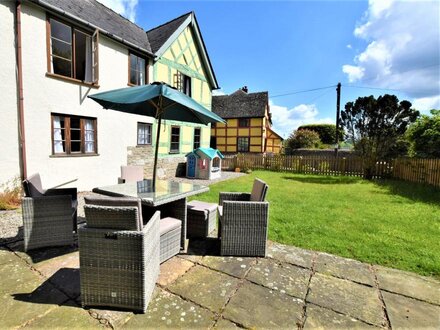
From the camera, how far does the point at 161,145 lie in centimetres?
1065

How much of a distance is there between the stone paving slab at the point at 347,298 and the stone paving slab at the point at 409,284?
0.26 meters

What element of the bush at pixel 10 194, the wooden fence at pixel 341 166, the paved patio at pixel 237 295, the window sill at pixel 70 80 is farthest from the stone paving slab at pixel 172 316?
the wooden fence at pixel 341 166

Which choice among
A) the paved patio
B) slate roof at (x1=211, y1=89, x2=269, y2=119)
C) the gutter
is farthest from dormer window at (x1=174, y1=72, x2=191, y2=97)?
slate roof at (x1=211, y1=89, x2=269, y2=119)

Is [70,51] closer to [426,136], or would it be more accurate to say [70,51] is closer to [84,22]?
[84,22]

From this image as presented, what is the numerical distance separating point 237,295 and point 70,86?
741 centimetres

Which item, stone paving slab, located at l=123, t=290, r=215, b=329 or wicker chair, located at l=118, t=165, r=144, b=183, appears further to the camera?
wicker chair, located at l=118, t=165, r=144, b=183

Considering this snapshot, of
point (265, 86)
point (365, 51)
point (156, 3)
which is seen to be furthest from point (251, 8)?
point (265, 86)

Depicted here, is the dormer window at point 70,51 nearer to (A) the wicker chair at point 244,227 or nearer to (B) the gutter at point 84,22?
(B) the gutter at point 84,22

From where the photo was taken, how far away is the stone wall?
9.11m

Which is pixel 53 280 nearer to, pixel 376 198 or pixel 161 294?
pixel 161 294

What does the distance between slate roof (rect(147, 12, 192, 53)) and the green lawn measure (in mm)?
7405

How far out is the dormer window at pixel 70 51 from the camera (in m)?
6.48

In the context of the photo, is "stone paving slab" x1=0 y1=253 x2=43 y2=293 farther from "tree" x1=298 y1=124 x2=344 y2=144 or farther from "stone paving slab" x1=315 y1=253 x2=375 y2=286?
"tree" x1=298 y1=124 x2=344 y2=144

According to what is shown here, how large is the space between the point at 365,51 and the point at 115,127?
1126cm
